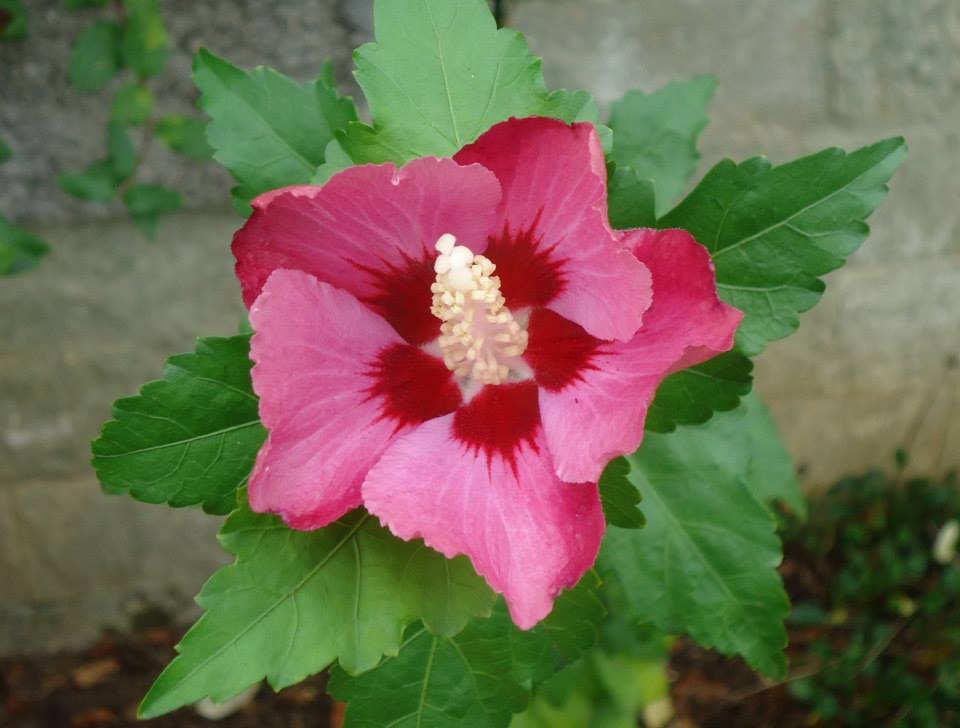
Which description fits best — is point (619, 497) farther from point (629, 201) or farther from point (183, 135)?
point (183, 135)

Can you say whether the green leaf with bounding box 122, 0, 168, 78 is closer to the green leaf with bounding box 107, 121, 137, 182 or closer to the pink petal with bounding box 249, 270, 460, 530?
the green leaf with bounding box 107, 121, 137, 182

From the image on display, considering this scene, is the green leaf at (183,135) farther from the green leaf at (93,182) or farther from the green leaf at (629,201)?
the green leaf at (629,201)

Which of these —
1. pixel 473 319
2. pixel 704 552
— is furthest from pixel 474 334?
pixel 704 552

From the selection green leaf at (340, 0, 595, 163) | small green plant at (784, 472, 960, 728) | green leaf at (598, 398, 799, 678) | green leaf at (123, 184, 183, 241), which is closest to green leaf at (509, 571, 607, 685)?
green leaf at (598, 398, 799, 678)

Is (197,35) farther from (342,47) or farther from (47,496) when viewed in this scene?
(47,496)

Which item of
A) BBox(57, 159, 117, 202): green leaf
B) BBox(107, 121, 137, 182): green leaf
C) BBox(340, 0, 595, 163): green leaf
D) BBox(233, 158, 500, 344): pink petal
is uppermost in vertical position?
BBox(340, 0, 595, 163): green leaf

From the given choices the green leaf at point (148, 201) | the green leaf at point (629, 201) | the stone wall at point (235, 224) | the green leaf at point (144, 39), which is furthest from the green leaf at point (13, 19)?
the green leaf at point (629, 201)
